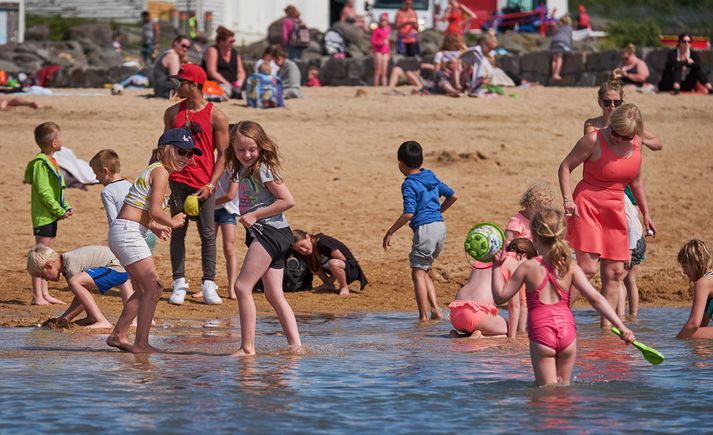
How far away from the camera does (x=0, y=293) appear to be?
11.3 m

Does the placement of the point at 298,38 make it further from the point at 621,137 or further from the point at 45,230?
the point at 621,137

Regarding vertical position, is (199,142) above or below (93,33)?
above

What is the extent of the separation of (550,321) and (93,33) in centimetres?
2978

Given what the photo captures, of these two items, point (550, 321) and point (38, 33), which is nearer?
point (550, 321)

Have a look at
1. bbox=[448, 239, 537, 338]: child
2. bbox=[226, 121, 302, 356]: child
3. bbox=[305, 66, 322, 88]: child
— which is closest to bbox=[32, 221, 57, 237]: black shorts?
bbox=[226, 121, 302, 356]: child

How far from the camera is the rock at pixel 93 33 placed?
34.8m

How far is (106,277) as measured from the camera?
941cm

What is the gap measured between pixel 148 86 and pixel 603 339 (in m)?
16.1

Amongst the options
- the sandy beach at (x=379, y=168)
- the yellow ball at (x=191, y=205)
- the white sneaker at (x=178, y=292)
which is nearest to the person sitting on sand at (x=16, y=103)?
the sandy beach at (x=379, y=168)

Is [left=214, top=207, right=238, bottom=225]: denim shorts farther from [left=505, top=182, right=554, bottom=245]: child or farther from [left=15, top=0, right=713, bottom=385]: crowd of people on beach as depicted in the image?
[left=505, top=182, right=554, bottom=245]: child

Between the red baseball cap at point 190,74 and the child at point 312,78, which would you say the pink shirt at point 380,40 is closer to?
the child at point 312,78

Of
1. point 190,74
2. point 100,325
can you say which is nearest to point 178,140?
point 190,74

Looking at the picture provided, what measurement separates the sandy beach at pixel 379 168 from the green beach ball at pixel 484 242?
3252 millimetres

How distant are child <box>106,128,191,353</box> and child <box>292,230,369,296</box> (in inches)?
143
